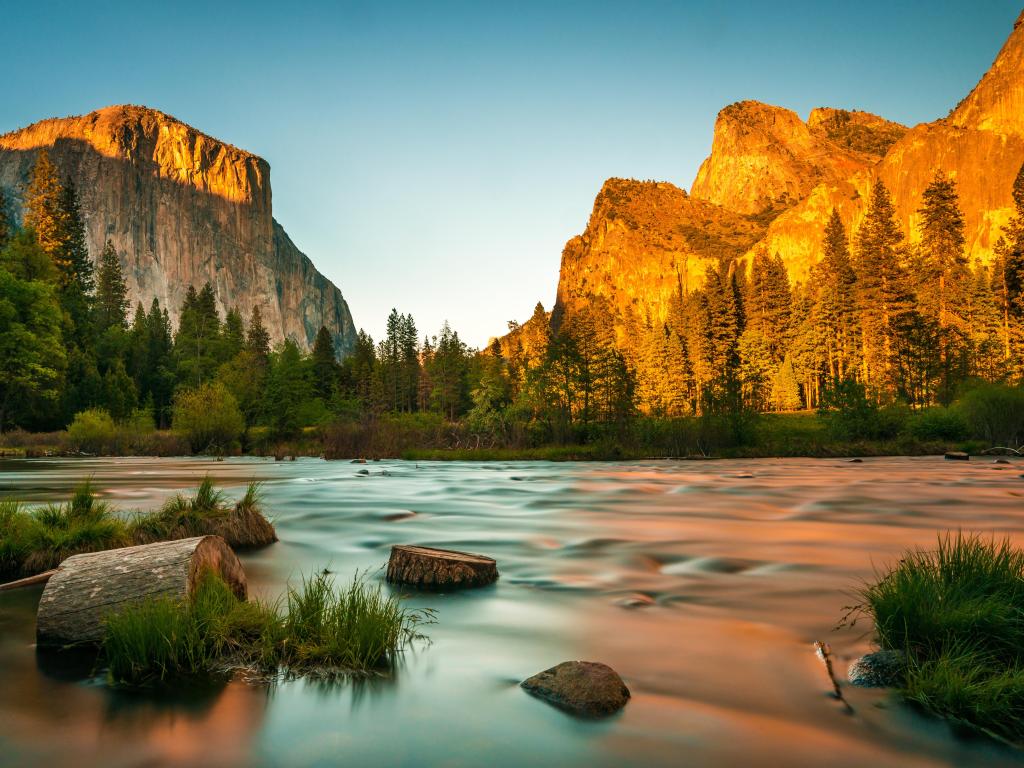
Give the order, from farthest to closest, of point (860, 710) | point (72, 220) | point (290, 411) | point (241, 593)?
point (72, 220), point (290, 411), point (241, 593), point (860, 710)

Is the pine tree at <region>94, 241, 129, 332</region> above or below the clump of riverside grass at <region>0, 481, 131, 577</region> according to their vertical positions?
above

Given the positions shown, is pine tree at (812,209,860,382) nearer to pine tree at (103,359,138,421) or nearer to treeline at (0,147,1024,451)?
treeline at (0,147,1024,451)

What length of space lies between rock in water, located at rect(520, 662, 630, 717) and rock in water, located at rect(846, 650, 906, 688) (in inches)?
58.9

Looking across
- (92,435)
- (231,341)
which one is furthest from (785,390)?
(231,341)

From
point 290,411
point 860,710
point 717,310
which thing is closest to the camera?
point 860,710

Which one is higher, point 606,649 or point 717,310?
point 717,310

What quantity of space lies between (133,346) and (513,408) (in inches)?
2501

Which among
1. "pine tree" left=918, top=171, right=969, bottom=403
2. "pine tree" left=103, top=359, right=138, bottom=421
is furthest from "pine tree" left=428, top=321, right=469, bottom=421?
"pine tree" left=918, top=171, right=969, bottom=403

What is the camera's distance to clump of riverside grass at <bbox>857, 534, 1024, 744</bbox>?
11.1 ft

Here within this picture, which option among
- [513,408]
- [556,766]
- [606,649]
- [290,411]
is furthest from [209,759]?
[290,411]

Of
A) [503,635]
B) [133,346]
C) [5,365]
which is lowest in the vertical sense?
[503,635]

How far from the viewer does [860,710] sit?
3604mm

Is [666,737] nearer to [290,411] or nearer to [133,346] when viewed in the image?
[290,411]

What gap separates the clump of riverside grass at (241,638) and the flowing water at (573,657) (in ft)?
0.69
